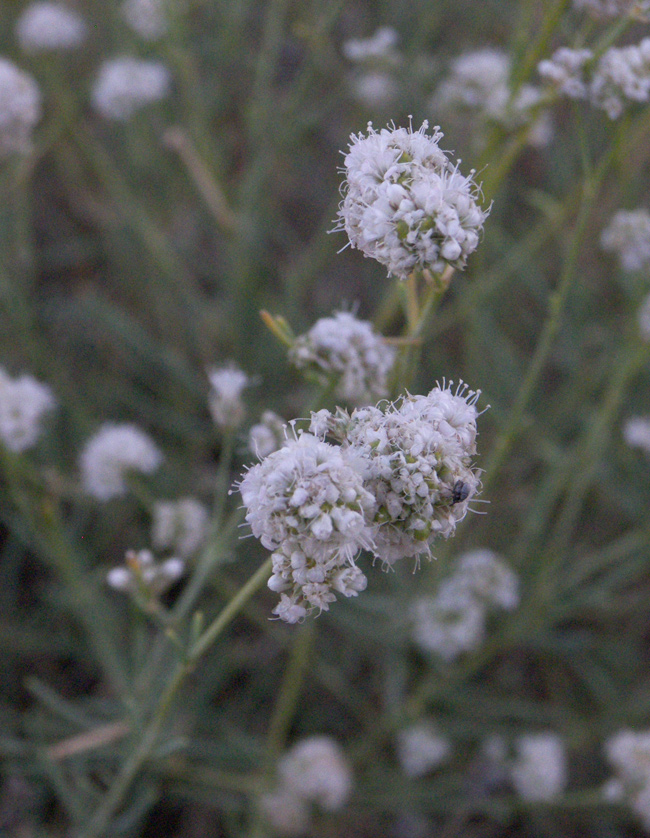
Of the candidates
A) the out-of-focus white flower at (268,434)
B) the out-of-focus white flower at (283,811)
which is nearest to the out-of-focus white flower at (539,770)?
the out-of-focus white flower at (283,811)

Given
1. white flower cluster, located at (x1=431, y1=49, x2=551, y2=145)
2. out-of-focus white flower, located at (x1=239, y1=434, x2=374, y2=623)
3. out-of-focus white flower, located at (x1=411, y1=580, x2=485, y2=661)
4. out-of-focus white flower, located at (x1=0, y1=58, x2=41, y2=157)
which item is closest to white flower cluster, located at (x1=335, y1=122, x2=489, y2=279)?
out-of-focus white flower, located at (x1=239, y1=434, x2=374, y2=623)

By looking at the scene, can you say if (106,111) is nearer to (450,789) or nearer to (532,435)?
(532,435)

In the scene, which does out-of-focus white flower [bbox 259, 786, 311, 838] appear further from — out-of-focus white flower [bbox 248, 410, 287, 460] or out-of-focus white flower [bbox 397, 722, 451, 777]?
out-of-focus white flower [bbox 248, 410, 287, 460]

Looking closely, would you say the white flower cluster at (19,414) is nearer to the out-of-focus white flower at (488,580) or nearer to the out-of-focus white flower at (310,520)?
the out-of-focus white flower at (310,520)

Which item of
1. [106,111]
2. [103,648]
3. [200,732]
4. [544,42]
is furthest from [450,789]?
[106,111]

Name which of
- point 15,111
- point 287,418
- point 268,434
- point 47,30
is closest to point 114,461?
point 268,434
